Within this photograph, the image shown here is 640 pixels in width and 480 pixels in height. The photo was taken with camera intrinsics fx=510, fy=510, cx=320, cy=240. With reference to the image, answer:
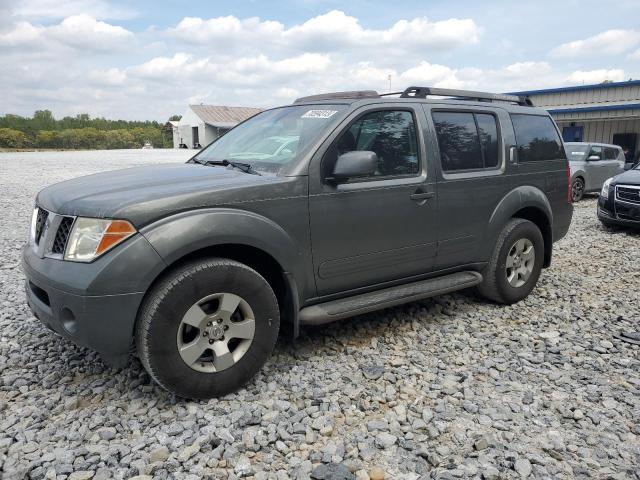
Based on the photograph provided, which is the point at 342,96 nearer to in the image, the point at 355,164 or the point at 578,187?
the point at 355,164

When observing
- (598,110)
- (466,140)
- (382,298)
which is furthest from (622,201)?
(598,110)

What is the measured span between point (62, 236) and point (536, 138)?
14.1 feet

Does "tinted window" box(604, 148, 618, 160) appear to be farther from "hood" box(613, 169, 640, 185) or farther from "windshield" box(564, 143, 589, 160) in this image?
"hood" box(613, 169, 640, 185)

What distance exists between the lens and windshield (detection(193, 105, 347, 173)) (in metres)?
3.61

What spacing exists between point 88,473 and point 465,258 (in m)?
3.25

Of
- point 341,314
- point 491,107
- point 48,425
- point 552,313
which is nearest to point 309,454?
point 341,314

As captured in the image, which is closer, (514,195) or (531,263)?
(514,195)

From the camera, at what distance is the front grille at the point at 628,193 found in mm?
8898

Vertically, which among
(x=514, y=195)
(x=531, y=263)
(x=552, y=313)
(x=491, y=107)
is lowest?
(x=552, y=313)

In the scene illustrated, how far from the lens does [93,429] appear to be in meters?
2.87

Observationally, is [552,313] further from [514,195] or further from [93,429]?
[93,429]

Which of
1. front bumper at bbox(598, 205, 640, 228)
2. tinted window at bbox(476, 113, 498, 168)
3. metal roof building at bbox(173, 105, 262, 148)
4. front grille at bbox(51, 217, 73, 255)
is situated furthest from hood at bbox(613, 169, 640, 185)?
metal roof building at bbox(173, 105, 262, 148)

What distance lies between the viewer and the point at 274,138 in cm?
394

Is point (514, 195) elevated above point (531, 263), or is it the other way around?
point (514, 195)
